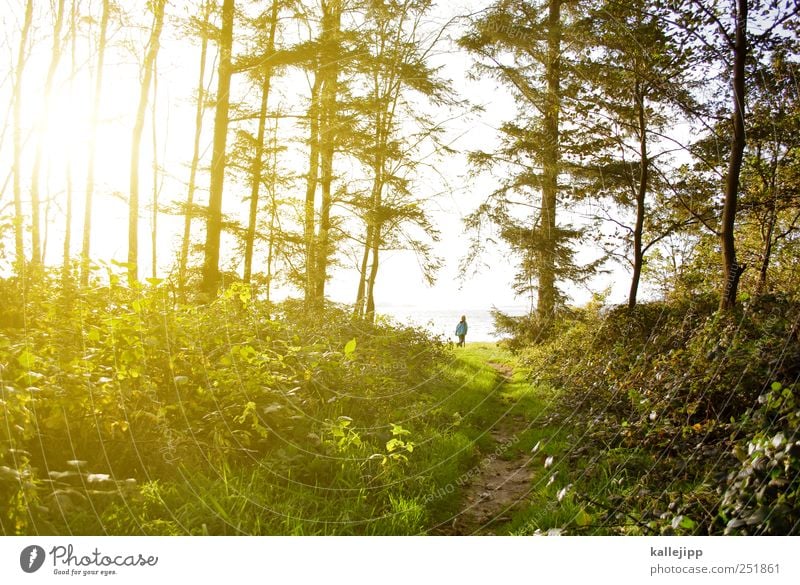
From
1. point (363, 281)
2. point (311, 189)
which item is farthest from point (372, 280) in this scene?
point (311, 189)

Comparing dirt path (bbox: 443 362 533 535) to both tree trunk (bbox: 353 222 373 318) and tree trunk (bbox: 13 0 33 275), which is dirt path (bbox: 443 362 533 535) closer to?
tree trunk (bbox: 353 222 373 318)

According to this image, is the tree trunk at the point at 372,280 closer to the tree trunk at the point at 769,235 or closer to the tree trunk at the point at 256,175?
the tree trunk at the point at 256,175

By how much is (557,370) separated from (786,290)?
203 cm

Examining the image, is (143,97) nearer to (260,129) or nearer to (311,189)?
(260,129)

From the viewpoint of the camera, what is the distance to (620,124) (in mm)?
3592

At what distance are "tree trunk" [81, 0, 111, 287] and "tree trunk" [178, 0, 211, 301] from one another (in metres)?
1.22

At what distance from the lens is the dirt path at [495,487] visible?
326 centimetres

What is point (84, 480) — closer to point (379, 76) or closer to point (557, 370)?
point (557, 370)

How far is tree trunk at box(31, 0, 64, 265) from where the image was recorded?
4.08m

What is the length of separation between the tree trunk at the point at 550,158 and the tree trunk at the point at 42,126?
4340 mm

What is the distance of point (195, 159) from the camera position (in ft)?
22.1

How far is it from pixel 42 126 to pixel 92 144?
625 millimetres

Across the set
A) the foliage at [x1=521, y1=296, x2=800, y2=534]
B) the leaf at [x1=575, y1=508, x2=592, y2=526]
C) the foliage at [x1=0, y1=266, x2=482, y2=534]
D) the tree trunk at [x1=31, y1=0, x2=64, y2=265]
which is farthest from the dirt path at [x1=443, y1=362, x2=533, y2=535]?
the tree trunk at [x1=31, y1=0, x2=64, y2=265]
